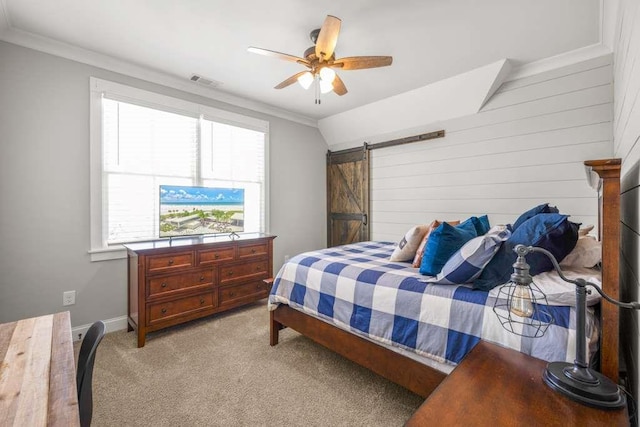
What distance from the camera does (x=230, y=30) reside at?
2418 millimetres

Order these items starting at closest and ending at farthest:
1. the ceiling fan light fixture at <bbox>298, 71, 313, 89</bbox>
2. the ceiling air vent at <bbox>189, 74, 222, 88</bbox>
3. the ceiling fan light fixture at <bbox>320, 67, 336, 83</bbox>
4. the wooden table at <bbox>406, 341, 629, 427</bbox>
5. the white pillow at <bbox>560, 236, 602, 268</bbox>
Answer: the wooden table at <bbox>406, 341, 629, 427</bbox>, the white pillow at <bbox>560, 236, 602, 268</bbox>, the ceiling fan light fixture at <bbox>320, 67, 336, 83</bbox>, the ceiling fan light fixture at <bbox>298, 71, 313, 89</bbox>, the ceiling air vent at <bbox>189, 74, 222, 88</bbox>

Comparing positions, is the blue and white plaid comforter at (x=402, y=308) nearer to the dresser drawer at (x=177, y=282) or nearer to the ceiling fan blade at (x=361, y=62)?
the dresser drawer at (x=177, y=282)

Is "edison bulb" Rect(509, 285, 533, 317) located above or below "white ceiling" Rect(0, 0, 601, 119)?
below

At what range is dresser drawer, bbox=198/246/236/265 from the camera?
2965 millimetres

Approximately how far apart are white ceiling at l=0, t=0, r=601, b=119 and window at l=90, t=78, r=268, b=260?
430 millimetres

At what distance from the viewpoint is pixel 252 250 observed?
11.1ft

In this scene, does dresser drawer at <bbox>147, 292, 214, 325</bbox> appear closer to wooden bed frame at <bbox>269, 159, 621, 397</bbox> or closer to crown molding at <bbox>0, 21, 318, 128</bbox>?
wooden bed frame at <bbox>269, 159, 621, 397</bbox>

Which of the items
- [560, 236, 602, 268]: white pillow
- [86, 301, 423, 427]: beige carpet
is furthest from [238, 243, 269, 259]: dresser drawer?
[560, 236, 602, 268]: white pillow

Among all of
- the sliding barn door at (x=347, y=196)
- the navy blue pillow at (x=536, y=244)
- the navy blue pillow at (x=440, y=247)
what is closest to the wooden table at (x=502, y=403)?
the navy blue pillow at (x=536, y=244)

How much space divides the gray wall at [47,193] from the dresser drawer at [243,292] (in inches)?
39.6

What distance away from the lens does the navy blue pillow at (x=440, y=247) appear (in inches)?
73.5

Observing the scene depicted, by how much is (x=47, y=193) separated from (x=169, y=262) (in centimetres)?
119

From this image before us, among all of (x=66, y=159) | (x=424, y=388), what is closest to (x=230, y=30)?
(x=66, y=159)

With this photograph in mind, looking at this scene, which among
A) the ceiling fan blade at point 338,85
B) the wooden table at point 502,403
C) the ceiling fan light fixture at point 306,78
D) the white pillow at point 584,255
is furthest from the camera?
the ceiling fan blade at point 338,85
